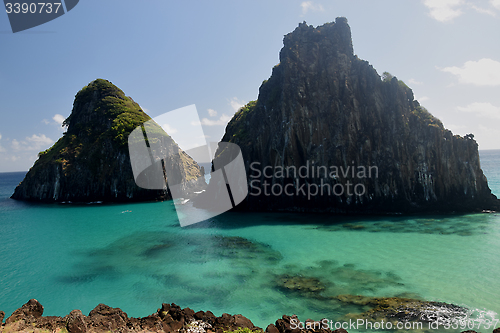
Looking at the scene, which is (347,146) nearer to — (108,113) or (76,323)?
(76,323)

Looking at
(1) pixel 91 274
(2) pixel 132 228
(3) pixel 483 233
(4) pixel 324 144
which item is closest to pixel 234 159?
(4) pixel 324 144

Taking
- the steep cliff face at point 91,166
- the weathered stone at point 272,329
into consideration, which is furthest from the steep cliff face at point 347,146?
the steep cliff face at point 91,166

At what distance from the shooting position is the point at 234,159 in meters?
51.9

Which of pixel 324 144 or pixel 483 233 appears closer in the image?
pixel 483 233

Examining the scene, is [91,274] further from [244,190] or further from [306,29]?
[306,29]

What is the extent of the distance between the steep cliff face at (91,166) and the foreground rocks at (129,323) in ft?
186

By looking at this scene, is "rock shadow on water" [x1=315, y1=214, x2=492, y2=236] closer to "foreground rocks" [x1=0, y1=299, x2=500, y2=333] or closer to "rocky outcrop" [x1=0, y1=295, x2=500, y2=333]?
"rocky outcrop" [x1=0, y1=295, x2=500, y2=333]

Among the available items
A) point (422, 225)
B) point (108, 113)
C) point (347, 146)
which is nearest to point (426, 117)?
point (347, 146)

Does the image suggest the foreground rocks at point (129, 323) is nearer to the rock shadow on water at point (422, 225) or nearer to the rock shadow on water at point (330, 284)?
the rock shadow on water at point (330, 284)

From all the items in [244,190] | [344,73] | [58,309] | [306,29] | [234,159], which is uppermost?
[306,29]

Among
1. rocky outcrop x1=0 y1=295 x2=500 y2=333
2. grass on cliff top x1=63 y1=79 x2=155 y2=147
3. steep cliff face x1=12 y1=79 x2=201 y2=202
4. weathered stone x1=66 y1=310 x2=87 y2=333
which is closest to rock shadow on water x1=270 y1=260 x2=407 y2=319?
rocky outcrop x1=0 y1=295 x2=500 y2=333

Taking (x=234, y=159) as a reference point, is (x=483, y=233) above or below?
below

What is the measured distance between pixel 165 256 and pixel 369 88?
42.1m

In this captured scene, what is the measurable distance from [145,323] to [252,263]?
1091cm
